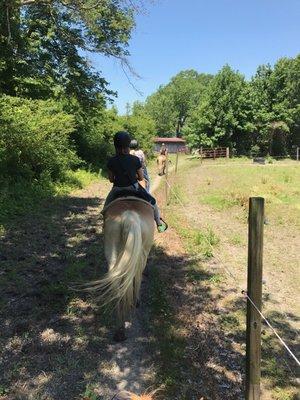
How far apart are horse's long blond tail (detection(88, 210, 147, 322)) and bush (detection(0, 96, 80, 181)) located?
10.2m

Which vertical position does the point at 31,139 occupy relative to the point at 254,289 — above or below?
above

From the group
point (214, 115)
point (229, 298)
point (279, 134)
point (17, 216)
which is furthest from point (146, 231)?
point (279, 134)

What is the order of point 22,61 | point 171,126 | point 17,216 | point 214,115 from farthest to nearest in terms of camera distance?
point 171,126 < point 214,115 < point 22,61 < point 17,216

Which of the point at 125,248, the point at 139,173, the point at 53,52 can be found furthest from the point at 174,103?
the point at 125,248

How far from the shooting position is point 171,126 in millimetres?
115125

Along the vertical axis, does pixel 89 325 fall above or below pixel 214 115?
below

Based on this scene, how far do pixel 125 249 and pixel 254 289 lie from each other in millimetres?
1815

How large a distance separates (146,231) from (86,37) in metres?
12.4

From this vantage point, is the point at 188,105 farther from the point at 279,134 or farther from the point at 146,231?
the point at 146,231

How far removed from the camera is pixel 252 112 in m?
56.8

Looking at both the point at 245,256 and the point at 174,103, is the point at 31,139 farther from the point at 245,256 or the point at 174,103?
the point at 174,103

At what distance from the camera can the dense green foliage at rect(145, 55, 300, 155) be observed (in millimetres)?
56062

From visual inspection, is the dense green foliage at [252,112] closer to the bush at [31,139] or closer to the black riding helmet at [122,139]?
the bush at [31,139]

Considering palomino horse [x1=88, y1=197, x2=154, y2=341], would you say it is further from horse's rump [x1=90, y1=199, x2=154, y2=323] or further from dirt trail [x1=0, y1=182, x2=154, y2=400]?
dirt trail [x1=0, y1=182, x2=154, y2=400]
